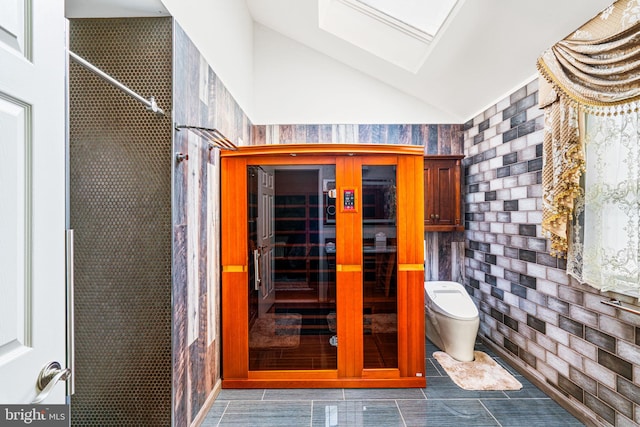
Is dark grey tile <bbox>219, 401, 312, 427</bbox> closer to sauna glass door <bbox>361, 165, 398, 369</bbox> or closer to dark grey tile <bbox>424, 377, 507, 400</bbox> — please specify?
sauna glass door <bbox>361, 165, 398, 369</bbox>

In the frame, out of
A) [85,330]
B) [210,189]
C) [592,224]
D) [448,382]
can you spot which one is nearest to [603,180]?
[592,224]

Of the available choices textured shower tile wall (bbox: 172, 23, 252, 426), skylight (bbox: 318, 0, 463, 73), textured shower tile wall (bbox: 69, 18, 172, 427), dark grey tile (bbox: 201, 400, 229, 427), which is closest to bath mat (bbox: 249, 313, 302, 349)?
textured shower tile wall (bbox: 172, 23, 252, 426)

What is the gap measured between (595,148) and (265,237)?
228 cm

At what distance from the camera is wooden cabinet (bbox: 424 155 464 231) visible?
130 inches

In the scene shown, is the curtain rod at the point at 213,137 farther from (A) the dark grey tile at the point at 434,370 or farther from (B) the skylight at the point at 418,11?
(A) the dark grey tile at the point at 434,370

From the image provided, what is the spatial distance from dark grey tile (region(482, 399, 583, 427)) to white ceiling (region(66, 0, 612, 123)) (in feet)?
7.96

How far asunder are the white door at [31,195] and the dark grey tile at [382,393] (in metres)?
1.88

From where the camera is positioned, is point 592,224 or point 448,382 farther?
point 448,382

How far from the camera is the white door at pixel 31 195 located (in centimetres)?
69

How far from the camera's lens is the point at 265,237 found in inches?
95.2

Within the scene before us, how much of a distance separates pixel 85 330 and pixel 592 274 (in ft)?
9.60

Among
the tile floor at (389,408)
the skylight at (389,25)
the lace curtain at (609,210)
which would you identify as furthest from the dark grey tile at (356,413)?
the skylight at (389,25)

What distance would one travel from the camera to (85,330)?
1573 mm

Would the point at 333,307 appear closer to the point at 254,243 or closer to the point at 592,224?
the point at 254,243
